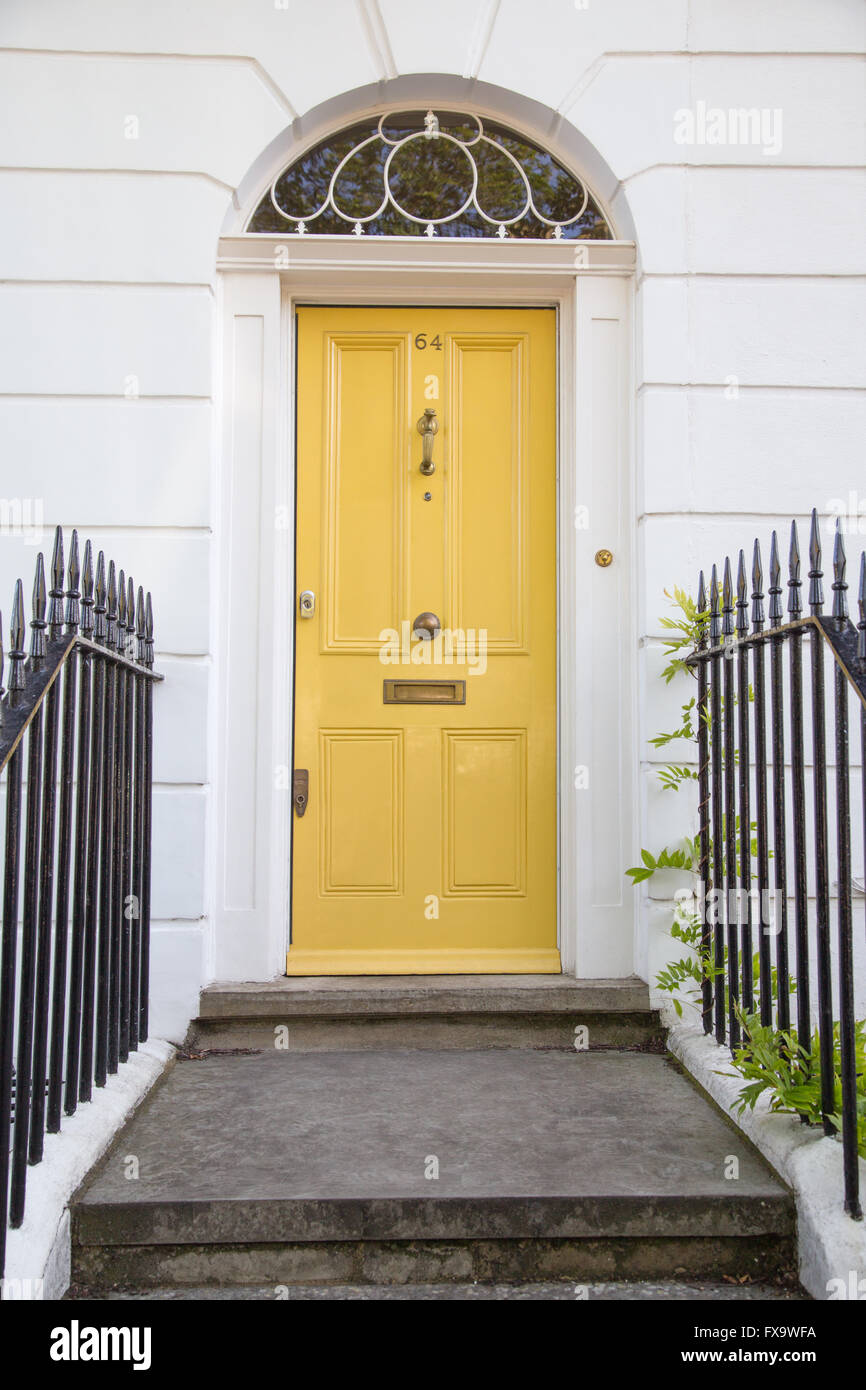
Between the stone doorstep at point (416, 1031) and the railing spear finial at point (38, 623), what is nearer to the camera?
the railing spear finial at point (38, 623)

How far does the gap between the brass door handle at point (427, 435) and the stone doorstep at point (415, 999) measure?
1817mm

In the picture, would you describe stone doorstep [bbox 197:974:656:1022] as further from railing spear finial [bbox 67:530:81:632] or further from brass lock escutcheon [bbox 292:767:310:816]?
railing spear finial [bbox 67:530:81:632]

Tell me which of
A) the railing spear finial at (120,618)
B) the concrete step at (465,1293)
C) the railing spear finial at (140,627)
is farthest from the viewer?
the railing spear finial at (140,627)

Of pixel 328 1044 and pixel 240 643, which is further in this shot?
pixel 240 643

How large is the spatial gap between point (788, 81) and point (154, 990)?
12.5 ft

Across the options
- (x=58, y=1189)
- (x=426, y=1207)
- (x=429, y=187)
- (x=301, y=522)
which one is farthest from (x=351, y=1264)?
(x=429, y=187)

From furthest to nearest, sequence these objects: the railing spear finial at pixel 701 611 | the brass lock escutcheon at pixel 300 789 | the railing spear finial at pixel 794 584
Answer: the brass lock escutcheon at pixel 300 789 < the railing spear finial at pixel 701 611 < the railing spear finial at pixel 794 584

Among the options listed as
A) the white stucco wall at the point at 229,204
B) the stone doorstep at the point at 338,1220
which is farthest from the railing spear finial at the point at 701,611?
the stone doorstep at the point at 338,1220

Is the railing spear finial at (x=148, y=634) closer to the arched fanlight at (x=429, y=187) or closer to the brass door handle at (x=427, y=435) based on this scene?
the brass door handle at (x=427, y=435)

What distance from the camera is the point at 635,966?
346 cm

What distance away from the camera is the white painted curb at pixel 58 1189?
1.97 metres

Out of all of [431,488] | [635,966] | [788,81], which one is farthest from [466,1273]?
[788,81]
